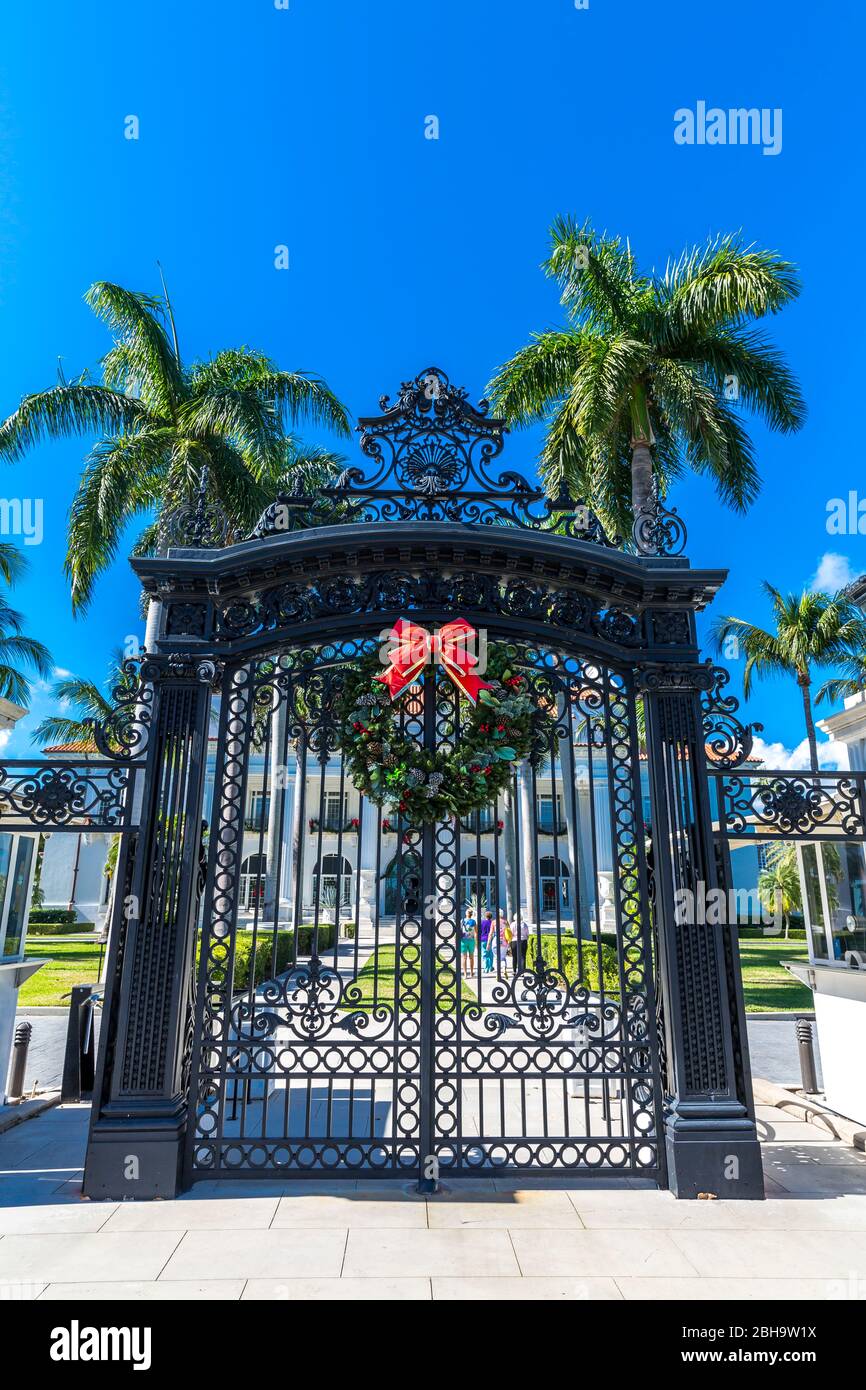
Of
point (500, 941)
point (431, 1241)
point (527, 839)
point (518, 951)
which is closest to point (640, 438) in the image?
point (527, 839)

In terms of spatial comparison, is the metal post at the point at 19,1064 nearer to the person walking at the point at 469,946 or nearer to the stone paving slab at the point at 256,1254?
the stone paving slab at the point at 256,1254

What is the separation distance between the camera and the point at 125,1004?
5.21 meters

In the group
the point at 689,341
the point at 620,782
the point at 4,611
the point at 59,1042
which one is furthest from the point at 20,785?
the point at 4,611

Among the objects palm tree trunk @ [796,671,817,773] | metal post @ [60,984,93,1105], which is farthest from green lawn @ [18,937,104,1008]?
palm tree trunk @ [796,671,817,773]

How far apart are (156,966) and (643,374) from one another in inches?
443

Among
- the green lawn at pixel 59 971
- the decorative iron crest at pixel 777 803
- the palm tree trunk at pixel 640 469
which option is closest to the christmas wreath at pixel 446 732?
the decorative iron crest at pixel 777 803

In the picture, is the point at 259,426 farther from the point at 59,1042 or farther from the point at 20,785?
the point at 59,1042

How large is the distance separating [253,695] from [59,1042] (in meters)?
8.56

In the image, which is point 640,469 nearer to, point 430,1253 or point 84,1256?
point 430,1253

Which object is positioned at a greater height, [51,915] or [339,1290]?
[51,915]

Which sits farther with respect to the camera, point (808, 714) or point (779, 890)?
point (779, 890)

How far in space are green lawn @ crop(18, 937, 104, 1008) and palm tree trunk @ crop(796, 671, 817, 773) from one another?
63.8ft

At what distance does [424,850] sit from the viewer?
567cm

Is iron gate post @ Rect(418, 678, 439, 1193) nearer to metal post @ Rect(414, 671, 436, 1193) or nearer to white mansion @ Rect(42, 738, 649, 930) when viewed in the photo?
metal post @ Rect(414, 671, 436, 1193)
